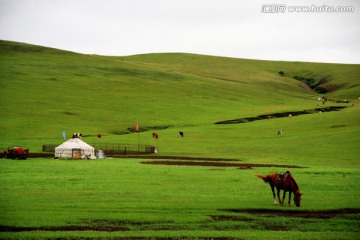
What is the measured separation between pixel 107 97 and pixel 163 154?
194ft

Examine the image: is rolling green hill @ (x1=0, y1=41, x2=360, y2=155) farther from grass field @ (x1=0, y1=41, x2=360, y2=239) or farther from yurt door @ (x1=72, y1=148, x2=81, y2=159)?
yurt door @ (x1=72, y1=148, x2=81, y2=159)

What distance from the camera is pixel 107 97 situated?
127 meters

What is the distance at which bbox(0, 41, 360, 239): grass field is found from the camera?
24.3 meters

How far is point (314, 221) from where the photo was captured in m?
25.5

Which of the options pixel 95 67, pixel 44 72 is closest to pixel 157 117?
pixel 44 72

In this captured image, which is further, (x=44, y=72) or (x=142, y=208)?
(x=44, y=72)

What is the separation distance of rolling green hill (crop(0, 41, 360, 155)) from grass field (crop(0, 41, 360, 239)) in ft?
1.22

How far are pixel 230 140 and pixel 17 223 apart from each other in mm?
65095

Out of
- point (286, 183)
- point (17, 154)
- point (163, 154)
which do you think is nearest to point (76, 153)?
point (17, 154)

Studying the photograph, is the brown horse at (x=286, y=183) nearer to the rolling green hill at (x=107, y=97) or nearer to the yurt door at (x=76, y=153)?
the yurt door at (x=76, y=153)

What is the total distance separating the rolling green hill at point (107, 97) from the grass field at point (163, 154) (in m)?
0.37

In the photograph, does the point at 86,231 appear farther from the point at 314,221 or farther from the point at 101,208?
the point at 314,221

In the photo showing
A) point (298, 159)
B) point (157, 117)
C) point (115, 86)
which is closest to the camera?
point (298, 159)

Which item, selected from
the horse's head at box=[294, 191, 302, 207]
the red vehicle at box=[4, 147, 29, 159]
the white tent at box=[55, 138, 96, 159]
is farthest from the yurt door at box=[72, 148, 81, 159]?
the horse's head at box=[294, 191, 302, 207]
